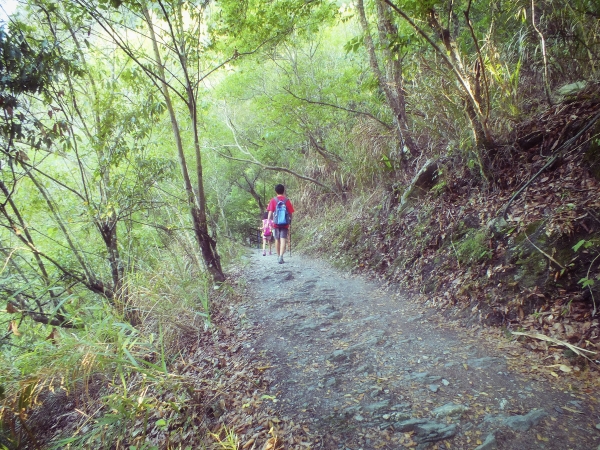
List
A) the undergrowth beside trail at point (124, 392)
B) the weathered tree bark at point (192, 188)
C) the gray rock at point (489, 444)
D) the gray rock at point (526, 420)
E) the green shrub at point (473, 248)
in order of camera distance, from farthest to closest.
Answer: the weathered tree bark at point (192, 188)
the green shrub at point (473, 248)
the undergrowth beside trail at point (124, 392)
the gray rock at point (526, 420)
the gray rock at point (489, 444)

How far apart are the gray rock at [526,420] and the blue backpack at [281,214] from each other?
625cm

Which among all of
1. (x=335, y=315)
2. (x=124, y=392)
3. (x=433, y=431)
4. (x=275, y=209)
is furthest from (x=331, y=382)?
(x=275, y=209)

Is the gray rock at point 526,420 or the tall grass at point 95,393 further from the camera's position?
the tall grass at point 95,393

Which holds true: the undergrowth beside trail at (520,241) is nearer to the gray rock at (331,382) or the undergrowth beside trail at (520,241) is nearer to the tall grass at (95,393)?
the gray rock at (331,382)

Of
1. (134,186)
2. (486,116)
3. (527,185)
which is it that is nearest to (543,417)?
(527,185)

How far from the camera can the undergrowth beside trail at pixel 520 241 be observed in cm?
293

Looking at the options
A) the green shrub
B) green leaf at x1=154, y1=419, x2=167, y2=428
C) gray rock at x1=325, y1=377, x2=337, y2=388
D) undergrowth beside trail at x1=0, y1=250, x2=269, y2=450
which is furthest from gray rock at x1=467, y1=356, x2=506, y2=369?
green leaf at x1=154, y1=419, x2=167, y2=428

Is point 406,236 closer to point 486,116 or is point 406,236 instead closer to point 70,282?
point 486,116

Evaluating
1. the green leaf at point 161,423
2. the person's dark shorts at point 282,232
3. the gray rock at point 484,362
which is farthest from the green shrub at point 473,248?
the person's dark shorts at point 282,232

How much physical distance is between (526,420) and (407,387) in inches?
32.3

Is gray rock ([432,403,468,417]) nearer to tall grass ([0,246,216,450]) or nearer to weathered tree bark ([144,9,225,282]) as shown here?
tall grass ([0,246,216,450])

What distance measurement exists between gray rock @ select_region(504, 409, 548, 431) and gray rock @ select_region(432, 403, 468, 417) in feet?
0.90

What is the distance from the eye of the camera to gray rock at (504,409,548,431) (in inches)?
80.7

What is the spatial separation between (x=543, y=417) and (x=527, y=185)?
2.68 metres
